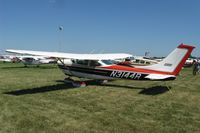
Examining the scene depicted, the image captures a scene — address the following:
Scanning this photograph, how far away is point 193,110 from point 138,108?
1.90 meters

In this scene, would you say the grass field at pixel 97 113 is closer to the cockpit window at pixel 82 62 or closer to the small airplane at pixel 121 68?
the small airplane at pixel 121 68

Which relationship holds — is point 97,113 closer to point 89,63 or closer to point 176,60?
point 176,60

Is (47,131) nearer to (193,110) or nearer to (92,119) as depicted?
(92,119)

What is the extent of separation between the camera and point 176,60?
11633mm

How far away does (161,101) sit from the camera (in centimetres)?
972

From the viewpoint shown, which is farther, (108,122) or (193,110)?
(193,110)

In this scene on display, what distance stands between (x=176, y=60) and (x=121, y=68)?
2936 millimetres

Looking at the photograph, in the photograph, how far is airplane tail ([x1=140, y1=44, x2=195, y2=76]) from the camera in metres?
11.4

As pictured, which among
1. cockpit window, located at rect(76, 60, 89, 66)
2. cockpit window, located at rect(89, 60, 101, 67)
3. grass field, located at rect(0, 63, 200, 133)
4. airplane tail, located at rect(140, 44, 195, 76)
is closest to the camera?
grass field, located at rect(0, 63, 200, 133)

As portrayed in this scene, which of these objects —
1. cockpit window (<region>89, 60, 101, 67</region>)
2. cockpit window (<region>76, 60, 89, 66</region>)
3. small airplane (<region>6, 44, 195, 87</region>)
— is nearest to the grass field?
small airplane (<region>6, 44, 195, 87</region>)

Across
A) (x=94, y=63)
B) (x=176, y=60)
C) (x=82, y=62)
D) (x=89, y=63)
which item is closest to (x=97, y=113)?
(x=176, y=60)

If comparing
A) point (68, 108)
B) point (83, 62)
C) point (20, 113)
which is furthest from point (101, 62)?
point (20, 113)

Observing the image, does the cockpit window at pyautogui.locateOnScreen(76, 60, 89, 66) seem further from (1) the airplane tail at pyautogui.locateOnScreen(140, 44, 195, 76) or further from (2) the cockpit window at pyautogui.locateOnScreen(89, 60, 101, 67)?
(1) the airplane tail at pyautogui.locateOnScreen(140, 44, 195, 76)

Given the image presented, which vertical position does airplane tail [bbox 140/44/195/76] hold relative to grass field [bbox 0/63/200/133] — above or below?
above
